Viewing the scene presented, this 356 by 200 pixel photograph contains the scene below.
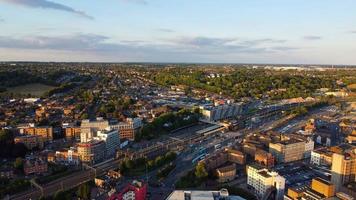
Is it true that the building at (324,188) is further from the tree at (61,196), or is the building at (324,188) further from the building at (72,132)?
the building at (72,132)

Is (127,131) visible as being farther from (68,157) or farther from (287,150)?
(287,150)

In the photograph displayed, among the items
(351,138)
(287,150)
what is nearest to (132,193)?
(287,150)

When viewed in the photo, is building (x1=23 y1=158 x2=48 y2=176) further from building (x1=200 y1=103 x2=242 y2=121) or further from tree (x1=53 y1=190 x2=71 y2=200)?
building (x1=200 y1=103 x2=242 y2=121)

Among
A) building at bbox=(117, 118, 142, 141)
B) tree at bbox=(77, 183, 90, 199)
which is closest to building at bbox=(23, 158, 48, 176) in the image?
tree at bbox=(77, 183, 90, 199)

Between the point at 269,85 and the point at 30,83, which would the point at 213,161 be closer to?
the point at 269,85

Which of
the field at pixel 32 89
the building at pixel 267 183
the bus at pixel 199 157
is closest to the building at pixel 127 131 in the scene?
the bus at pixel 199 157

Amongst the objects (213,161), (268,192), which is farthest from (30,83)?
(268,192)
